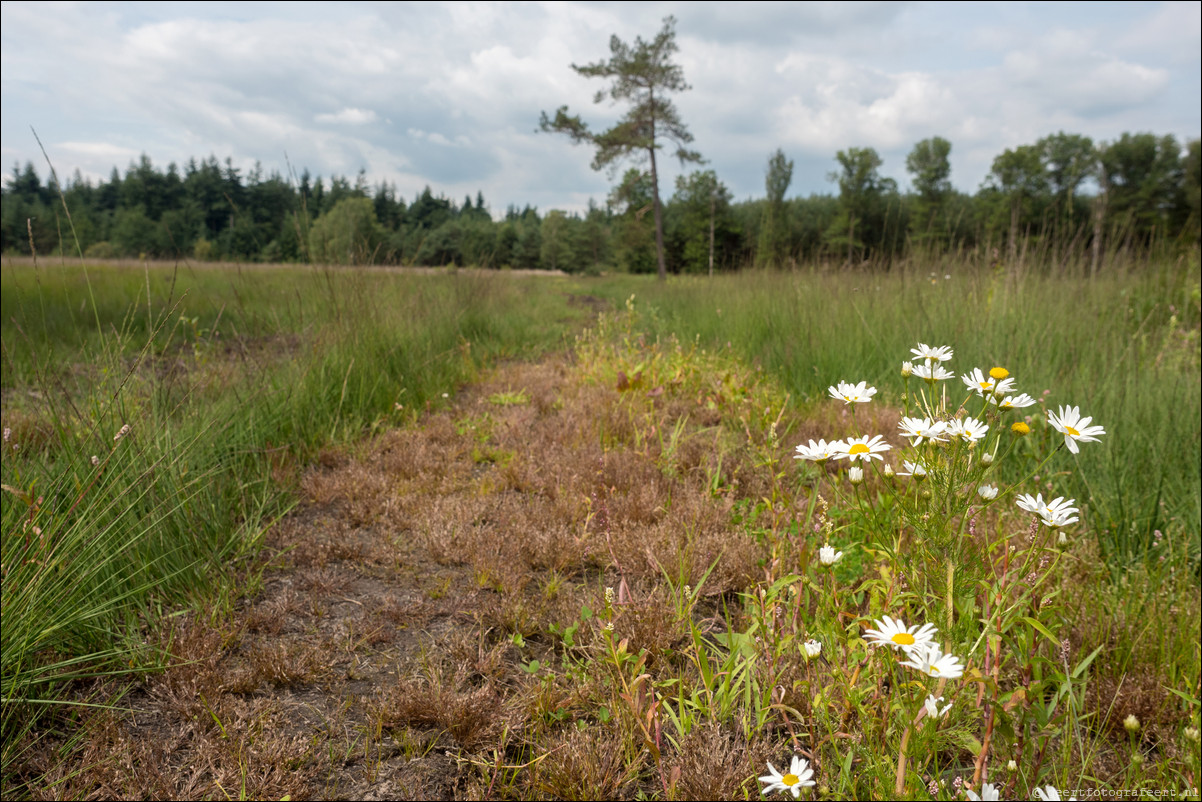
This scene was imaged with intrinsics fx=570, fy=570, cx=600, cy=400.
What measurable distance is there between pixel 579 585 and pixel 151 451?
5.52 ft

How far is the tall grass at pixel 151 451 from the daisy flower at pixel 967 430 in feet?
6.07

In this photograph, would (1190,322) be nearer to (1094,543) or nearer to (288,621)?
(1094,543)

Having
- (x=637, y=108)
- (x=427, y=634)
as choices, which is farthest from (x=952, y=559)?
(x=637, y=108)

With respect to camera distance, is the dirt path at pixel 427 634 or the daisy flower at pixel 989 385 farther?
the dirt path at pixel 427 634

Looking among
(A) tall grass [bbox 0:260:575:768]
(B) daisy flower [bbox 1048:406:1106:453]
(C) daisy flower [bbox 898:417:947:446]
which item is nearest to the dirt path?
(A) tall grass [bbox 0:260:575:768]

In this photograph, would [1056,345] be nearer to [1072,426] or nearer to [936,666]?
[1072,426]

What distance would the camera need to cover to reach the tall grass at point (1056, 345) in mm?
2525

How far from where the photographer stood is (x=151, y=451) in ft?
6.99

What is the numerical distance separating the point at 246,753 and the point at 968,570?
1.72m

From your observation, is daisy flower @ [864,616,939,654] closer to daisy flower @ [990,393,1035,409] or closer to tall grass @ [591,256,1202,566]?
daisy flower @ [990,393,1035,409]

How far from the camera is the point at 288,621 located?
78.9 inches

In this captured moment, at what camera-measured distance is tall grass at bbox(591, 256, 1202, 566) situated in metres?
2.53

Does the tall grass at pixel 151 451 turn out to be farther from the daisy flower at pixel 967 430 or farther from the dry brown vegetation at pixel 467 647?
Result: the daisy flower at pixel 967 430

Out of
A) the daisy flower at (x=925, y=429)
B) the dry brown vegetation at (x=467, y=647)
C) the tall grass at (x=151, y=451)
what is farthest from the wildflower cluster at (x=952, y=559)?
the tall grass at (x=151, y=451)
